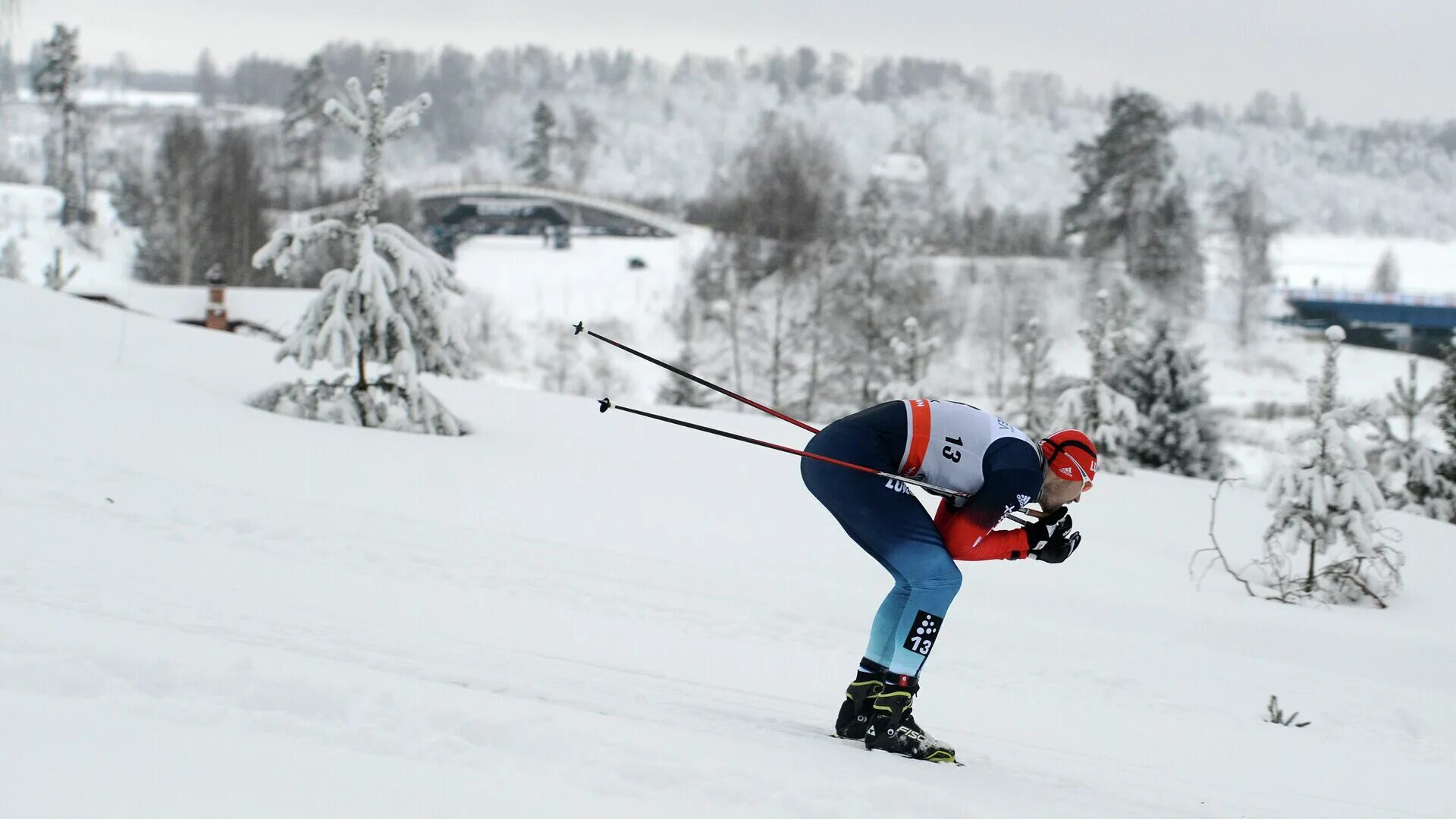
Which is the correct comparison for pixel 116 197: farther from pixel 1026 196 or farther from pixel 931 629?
pixel 1026 196

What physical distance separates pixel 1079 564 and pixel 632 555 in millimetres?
4667

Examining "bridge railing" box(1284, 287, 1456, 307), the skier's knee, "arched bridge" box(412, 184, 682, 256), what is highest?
"arched bridge" box(412, 184, 682, 256)

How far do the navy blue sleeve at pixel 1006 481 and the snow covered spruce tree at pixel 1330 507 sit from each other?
25.8ft

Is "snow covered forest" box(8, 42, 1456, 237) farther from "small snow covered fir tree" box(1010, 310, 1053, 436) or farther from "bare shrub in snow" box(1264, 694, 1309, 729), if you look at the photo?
"bare shrub in snow" box(1264, 694, 1309, 729)

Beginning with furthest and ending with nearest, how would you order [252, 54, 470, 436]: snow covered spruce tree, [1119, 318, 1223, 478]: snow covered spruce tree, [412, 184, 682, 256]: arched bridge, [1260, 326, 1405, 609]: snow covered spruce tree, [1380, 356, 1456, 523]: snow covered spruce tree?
[412, 184, 682, 256]: arched bridge
[1119, 318, 1223, 478]: snow covered spruce tree
[1380, 356, 1456, 523]: snow covered spruce tree
[252, 54, 470, 436]: snow covered spruce tree
[1260, 326, 1405, 609]: snow covered spruce tree

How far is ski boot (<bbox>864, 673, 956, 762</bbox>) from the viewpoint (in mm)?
5098

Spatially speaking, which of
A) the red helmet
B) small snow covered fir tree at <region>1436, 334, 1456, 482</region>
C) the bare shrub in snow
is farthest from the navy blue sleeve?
small snow covered fir tree at <region>1436, 334, 1456, 482</region>

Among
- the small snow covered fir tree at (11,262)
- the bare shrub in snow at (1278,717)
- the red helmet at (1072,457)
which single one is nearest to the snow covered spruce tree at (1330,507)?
the bare shrub in snow at (1278,717)

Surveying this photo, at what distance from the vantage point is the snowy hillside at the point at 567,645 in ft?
13.4

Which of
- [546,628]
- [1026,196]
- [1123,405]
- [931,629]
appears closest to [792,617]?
[546,628]

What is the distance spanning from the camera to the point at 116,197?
64875mm

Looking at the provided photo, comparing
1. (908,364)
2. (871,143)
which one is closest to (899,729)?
Result: (908,364)

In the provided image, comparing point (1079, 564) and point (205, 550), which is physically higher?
point (205, 550)

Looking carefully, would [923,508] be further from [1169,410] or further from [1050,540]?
[1169,410]
